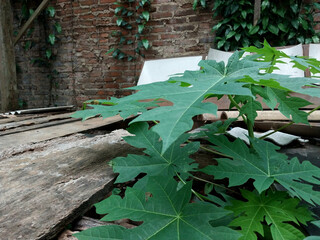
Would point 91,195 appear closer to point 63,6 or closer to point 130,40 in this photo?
point 130,40

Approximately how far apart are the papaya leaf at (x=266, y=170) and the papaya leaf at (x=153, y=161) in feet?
0.20

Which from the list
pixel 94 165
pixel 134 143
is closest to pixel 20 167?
pixel 94 165

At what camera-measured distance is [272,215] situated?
1.15 ft

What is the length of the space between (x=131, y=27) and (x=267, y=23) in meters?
2.17

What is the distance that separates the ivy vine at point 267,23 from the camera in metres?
3.24

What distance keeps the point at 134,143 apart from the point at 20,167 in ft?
1.05

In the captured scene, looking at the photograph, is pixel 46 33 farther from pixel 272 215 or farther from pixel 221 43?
pixel 272 215

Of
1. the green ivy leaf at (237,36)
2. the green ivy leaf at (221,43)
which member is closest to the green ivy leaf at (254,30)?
the green ivy leaf at (237,36)

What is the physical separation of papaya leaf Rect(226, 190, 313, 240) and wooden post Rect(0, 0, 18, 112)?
3.85 metres

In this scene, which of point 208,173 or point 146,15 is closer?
point 208,173

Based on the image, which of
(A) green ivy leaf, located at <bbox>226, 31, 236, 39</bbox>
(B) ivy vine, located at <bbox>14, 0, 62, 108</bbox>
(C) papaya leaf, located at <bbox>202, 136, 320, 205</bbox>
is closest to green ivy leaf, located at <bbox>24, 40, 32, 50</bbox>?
(B) ivy vine, located at <bbox>14, 0, 62, 108</bbox>

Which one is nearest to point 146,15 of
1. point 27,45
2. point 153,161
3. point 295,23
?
point 295,23

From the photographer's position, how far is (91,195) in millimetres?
427

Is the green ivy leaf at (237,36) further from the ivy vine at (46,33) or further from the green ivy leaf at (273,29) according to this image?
the ivy vine at (46,33)
